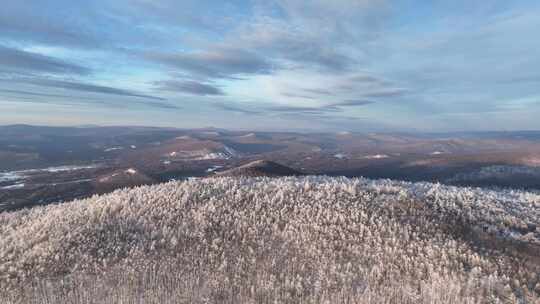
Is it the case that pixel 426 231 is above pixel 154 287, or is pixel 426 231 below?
above

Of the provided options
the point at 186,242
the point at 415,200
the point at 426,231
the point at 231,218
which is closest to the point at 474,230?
the point at 426,231

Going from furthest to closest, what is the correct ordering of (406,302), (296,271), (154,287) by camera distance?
(296,271) → (154,287) → (406,302)

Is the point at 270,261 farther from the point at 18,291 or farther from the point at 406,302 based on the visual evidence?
the point at 18,291

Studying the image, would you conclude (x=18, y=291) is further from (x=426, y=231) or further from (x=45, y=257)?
(x=426, y=231)

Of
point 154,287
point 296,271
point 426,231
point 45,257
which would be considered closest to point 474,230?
point 426,231

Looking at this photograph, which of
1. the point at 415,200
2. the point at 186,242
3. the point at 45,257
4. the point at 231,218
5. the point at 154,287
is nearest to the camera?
the point at 154,287

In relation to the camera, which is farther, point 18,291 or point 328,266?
point 328,266
